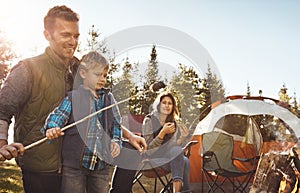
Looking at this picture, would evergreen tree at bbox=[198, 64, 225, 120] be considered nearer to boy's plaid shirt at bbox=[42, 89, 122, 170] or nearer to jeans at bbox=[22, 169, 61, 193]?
boy's plaid shirt at bbox=[42, 89, 122, 170]

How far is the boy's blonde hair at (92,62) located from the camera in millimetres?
1876

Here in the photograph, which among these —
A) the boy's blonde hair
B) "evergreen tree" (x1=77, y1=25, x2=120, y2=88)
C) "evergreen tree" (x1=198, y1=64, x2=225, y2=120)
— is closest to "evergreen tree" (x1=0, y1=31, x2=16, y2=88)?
"evergreen tree" (x1=77, y1=25, x2=120, y2=88)

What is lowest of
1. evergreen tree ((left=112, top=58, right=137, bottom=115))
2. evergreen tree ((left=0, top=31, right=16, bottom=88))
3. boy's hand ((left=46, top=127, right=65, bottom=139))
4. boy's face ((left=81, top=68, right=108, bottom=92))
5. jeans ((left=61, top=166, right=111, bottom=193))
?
jeans ((left=61, top=166, right=111, bottom=193))

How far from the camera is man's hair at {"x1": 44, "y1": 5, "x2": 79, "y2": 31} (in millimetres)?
1730

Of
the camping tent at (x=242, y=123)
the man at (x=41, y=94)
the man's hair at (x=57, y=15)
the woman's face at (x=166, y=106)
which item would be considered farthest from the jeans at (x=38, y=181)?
the camping tent at (x=242, y=123)

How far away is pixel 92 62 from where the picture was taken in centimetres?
188

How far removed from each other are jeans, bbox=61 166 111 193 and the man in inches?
1.7

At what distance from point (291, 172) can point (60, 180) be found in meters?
1.42

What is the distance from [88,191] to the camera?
188 centimetres

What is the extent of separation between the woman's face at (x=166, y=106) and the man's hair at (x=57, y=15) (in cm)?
199

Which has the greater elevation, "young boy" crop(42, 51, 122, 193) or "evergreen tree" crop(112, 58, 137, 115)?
"evergreen tree" crop(112, 58, 137, 115)

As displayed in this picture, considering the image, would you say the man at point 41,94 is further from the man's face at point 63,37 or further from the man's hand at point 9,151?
the man's hand at point 9,151

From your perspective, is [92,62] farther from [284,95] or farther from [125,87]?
[284,95]

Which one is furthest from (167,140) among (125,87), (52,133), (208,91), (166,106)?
(208,91)
